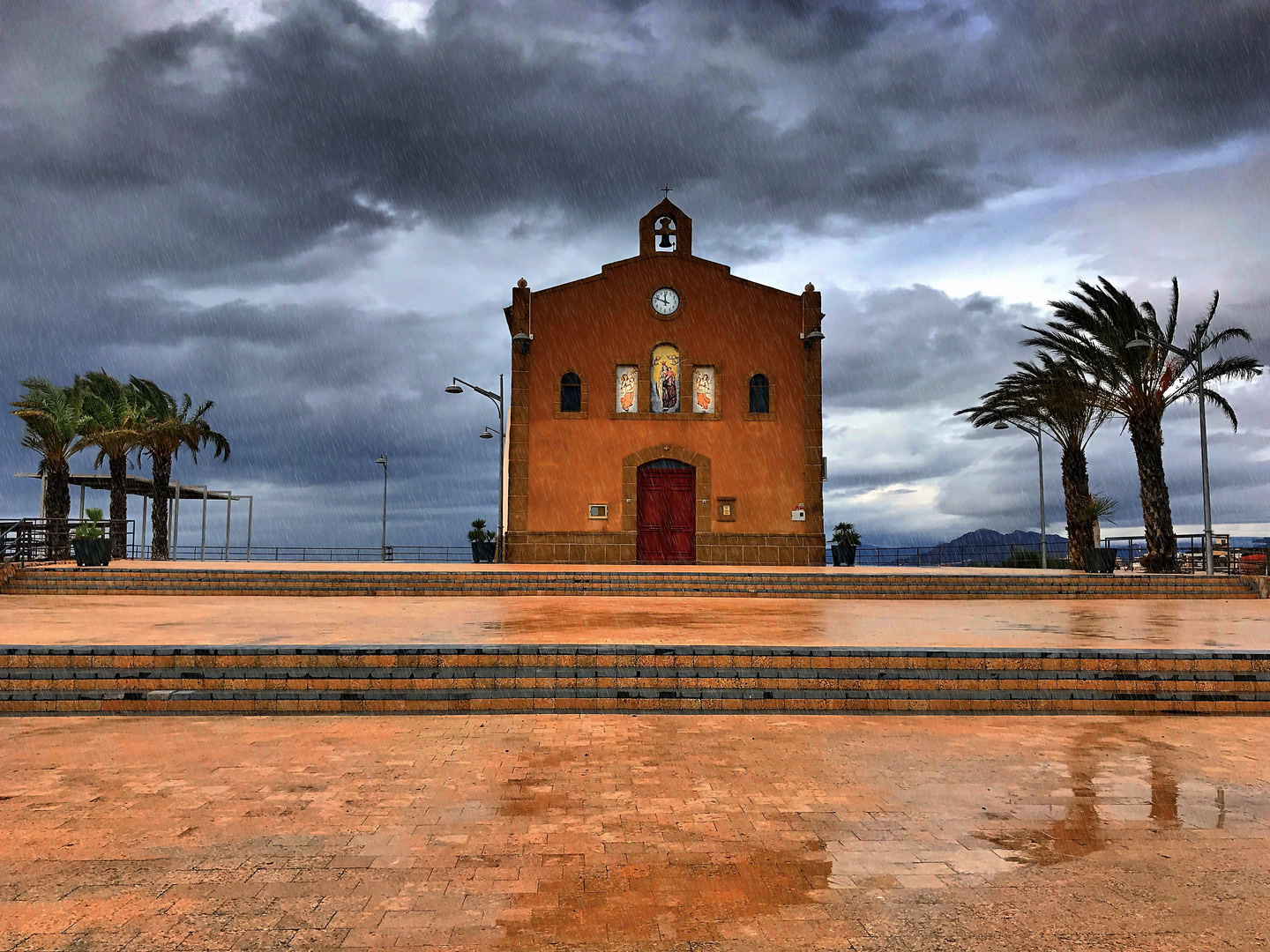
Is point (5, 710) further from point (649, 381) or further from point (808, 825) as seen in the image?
point (649, 381)

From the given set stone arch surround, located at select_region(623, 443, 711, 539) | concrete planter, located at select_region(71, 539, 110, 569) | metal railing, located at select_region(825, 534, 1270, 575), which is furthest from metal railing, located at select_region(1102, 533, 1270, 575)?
concrete planter, located at select_region(71, 539, 110, 569)

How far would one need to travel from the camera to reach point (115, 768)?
4770 millimetres

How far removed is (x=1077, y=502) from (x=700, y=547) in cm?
1228

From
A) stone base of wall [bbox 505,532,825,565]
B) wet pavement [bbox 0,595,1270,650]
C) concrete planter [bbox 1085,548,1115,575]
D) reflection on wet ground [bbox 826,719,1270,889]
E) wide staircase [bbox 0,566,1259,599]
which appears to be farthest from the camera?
stone base of wall [bbox 505,532,825,565]

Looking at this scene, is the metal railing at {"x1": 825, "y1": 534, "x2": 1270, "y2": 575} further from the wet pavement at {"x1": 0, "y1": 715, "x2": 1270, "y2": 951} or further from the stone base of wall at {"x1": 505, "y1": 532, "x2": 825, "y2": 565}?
the wet pavement at {"x1": 0, "y1": 715, "x2": 1270, "y2": 951}

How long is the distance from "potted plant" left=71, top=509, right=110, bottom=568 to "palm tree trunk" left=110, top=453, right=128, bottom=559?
8.31 meters

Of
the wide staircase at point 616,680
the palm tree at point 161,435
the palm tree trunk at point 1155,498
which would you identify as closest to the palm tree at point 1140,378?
the palm tree trunk at point 1155,498

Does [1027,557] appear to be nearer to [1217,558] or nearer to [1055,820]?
[1217,558]

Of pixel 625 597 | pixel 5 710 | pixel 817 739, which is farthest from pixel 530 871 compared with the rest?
pixel 625 597

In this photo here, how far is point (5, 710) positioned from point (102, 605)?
7.05 m

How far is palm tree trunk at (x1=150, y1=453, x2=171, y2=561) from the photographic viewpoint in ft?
93.0

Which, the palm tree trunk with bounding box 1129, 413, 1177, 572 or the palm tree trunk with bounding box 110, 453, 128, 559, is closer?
the palm tree trunk with bounding box 1129, 413, 1177, 572

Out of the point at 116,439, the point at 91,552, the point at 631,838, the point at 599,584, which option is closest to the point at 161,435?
the point at 116,439

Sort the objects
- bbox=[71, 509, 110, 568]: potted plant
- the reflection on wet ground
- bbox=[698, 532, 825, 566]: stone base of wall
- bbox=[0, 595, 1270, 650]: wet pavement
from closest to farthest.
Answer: the reflection on wet ground, bbox=[0, 595, 1270, 650]: wet pavement, bbox=[71, 509, 110, 568]: potted plant, bbox=[698, 532, 825, 566]: stone base of wall
